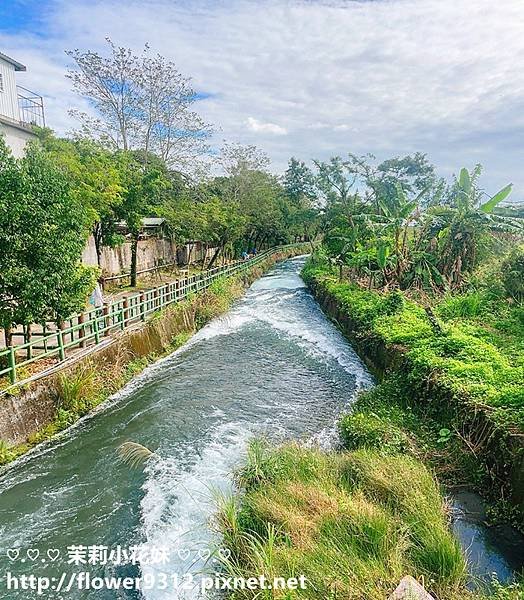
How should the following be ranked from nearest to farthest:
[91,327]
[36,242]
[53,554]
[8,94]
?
[53,554]
[36,242]
[91,327]
[8,94]

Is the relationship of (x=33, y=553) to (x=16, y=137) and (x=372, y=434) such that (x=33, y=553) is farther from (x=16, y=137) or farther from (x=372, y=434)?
(x=16, y=137)

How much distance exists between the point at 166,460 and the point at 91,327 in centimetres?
608

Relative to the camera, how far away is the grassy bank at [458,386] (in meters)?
6.97

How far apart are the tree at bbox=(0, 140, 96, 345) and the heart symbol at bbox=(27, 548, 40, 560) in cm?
478

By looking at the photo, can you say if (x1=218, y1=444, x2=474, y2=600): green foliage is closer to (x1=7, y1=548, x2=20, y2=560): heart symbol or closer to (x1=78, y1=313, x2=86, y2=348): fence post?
(x1=7, y1=548, x2=20, y2=560): heart symbol

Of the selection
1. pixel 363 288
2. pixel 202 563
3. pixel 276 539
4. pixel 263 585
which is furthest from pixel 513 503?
pixel 363 288

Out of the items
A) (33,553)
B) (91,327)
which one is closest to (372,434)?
(33,553)

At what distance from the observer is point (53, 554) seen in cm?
637

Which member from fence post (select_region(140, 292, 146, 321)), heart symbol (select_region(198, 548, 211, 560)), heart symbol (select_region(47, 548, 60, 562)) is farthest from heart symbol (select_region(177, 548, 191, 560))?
fence post (select_region(140, 292, 146, 321))

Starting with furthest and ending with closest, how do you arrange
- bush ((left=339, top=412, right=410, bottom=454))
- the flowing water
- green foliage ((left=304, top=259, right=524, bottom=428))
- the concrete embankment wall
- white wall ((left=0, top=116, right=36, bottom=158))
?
1. white wall ((left=0, top=116, right=36, bottom=158))
2. green foliage ((left=304, top=259, right=524, bottom=428))
3. bush ((left=339, top=412, right=410, bottom=454))
4. the concrete embankment wall
5. the flowing water

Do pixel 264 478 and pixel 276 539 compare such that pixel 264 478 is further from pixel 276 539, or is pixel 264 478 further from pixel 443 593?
pixel 443 593

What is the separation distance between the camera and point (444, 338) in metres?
10.9

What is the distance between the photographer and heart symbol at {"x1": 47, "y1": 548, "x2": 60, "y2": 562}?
6.29 meters

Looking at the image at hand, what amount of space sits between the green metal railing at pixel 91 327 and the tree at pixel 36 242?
76 centimetres
